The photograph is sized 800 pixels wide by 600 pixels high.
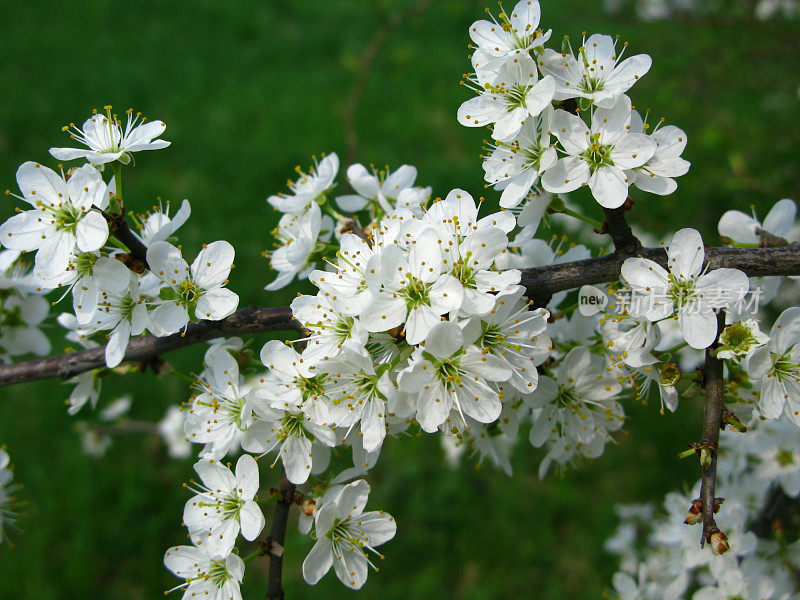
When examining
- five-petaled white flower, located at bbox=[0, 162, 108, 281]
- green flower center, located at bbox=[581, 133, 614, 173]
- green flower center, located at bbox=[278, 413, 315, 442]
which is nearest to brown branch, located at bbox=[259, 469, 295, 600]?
green flower center, located at bbox=[278, 413, 315, 442]

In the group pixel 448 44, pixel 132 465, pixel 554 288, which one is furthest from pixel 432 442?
pixel 448 44

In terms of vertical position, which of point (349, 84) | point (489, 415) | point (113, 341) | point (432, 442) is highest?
point (349, 84)

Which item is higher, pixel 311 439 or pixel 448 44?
pixel 448 44

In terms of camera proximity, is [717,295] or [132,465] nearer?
[717,295]

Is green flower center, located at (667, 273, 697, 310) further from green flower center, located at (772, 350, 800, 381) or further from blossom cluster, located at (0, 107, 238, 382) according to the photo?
blossom cluster, located at (0, 107, 238, 382)

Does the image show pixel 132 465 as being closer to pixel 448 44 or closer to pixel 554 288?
pixel 554 288

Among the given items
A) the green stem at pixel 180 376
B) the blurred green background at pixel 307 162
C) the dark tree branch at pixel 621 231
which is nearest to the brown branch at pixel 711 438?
the dark tree branch at pixel 621 231

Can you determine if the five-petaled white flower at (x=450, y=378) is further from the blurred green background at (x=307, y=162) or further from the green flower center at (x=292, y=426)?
the blurred green background at (x=307, y=162)
